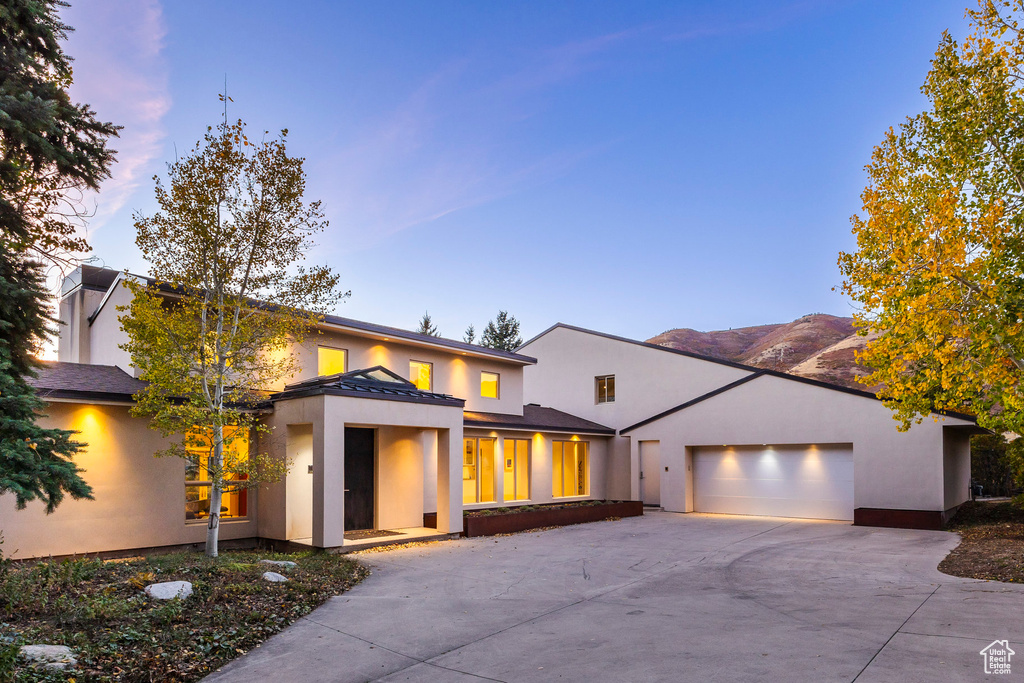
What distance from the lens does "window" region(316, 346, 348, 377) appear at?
16.1 m

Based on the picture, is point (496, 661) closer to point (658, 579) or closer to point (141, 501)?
point (658, 579)

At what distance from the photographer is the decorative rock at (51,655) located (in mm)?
4984

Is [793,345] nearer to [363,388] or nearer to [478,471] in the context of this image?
[478,471]

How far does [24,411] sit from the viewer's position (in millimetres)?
7531

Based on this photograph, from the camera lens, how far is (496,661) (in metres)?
5.83

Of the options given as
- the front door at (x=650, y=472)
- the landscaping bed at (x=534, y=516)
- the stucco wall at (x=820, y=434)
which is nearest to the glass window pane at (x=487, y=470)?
the landscaping bed at (x=534, y=516)

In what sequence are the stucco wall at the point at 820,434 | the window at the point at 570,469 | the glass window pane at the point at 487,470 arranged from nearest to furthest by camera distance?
the stucco wall at the point at 820,434 < the glass window pane at the point at 487,470 < the window at the point at 570,469

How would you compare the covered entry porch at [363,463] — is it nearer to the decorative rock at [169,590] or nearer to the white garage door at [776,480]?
the decorative rock at [169,590]

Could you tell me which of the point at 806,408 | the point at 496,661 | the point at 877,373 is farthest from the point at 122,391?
the point at 806,408

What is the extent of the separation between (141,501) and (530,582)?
26.6 feet

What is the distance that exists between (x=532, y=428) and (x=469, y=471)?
259 cm

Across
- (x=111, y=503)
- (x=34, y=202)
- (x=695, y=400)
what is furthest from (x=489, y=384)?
(x=34, y=202)

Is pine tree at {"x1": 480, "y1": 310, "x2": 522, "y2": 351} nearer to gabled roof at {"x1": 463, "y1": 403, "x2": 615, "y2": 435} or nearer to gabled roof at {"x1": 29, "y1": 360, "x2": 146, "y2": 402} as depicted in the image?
gabled roof at {"x1": 463, "y1": 403, "x2": 615, "y2": 435}

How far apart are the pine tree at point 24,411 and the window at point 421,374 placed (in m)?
10.9
